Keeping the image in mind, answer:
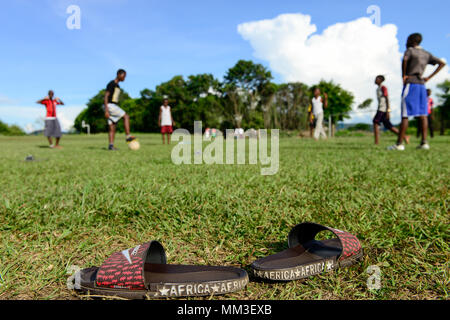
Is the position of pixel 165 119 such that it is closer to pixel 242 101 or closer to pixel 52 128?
pixel 52 128

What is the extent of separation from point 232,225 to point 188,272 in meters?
0.62

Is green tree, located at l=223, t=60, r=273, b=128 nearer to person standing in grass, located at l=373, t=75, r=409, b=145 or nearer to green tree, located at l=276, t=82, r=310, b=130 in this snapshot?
green tree, located at l=276, t=82, r=310, b=130

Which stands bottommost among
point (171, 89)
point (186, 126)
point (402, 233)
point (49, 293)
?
point (49, 293)

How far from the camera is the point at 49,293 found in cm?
120

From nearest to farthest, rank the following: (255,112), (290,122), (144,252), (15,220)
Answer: (144,252)
(15,220)
(290,122)
(255,112)

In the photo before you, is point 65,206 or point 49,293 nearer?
point 49,293

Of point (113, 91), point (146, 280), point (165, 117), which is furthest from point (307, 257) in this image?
point (165, 117)

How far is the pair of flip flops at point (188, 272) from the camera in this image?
113 cm

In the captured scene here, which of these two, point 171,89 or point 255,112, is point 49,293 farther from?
point 171,89

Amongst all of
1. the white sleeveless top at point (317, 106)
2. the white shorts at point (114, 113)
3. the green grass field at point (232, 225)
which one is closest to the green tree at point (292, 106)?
the white sleeveless top at point (317, 106)

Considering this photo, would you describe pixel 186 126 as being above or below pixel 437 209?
above

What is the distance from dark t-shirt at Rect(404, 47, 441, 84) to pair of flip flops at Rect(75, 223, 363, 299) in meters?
5.86

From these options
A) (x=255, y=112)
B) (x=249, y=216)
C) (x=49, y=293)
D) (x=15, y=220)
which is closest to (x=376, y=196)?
(x=249, y=216)

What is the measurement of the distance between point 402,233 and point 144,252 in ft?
4.66
